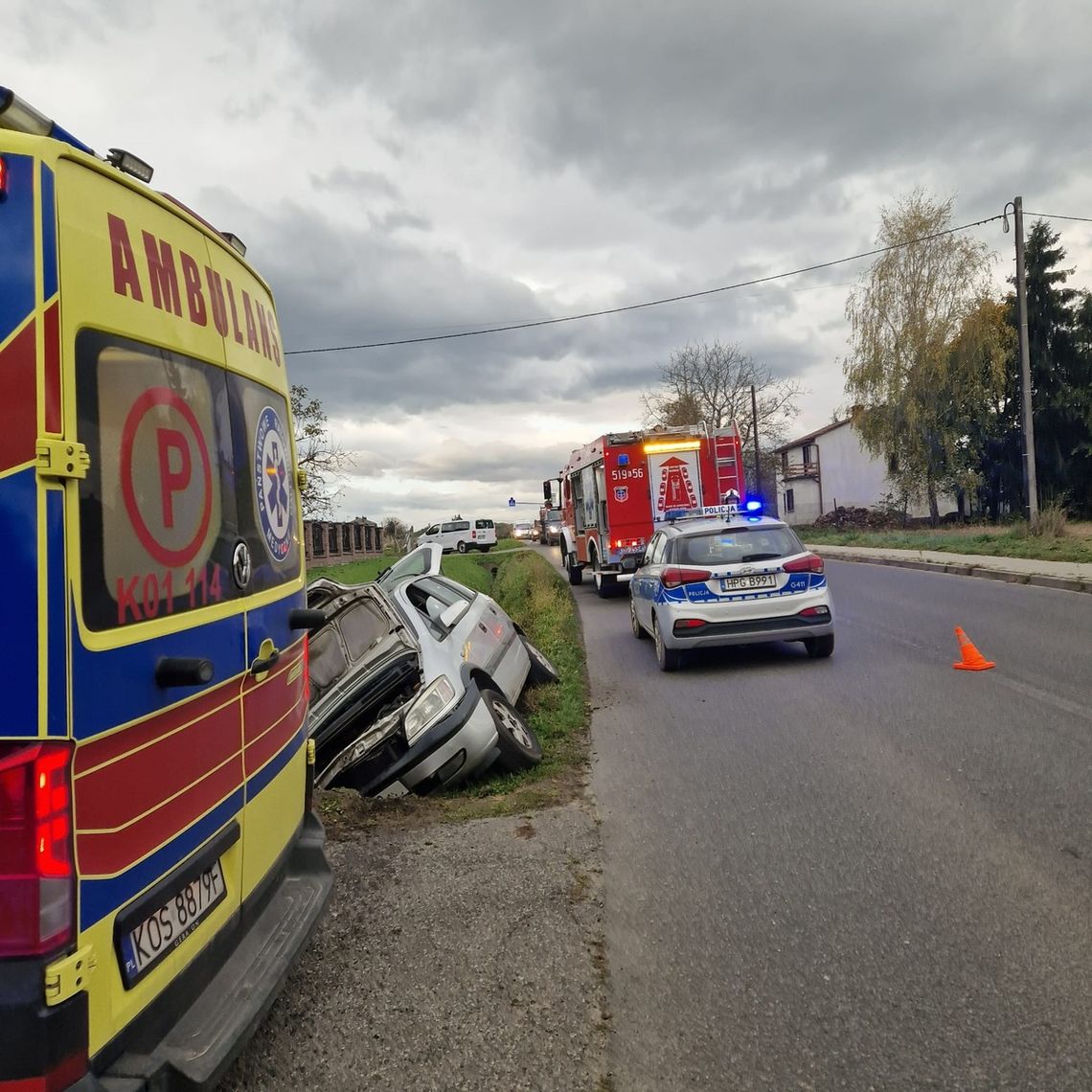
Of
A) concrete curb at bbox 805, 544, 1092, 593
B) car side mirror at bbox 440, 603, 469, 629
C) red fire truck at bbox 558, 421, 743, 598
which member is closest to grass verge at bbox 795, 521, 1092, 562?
concrete curb at bbox 805, 544, 1092, 593

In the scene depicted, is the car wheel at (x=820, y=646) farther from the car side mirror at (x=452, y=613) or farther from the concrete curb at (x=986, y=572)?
the concrete curb at (x=986, y=572)

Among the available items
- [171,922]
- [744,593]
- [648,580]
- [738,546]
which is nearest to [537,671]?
[648,580]

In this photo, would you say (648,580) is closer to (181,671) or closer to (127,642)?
(181,671)

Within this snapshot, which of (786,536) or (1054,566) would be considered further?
(1054,566)

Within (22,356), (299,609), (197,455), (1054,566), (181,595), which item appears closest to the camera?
(22,356)

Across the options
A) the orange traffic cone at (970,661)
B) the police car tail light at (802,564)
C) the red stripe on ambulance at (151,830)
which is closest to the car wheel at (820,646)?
the police car tail light at (802,564)

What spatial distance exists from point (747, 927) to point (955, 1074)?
3.50 ft

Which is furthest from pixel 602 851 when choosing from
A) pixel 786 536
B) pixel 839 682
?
pixel 786 536

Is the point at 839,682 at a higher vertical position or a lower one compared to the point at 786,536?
lower

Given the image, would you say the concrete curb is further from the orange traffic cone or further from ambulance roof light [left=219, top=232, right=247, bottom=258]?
ambulance roof light [left=219, top=232, right=247, bottom=258]

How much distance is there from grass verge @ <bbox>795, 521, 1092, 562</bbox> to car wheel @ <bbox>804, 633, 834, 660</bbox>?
435 inches

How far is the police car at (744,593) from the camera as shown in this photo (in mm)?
9086

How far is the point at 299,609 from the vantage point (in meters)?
3.49

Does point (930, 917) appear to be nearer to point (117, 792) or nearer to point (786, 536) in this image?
point (117, 792)
